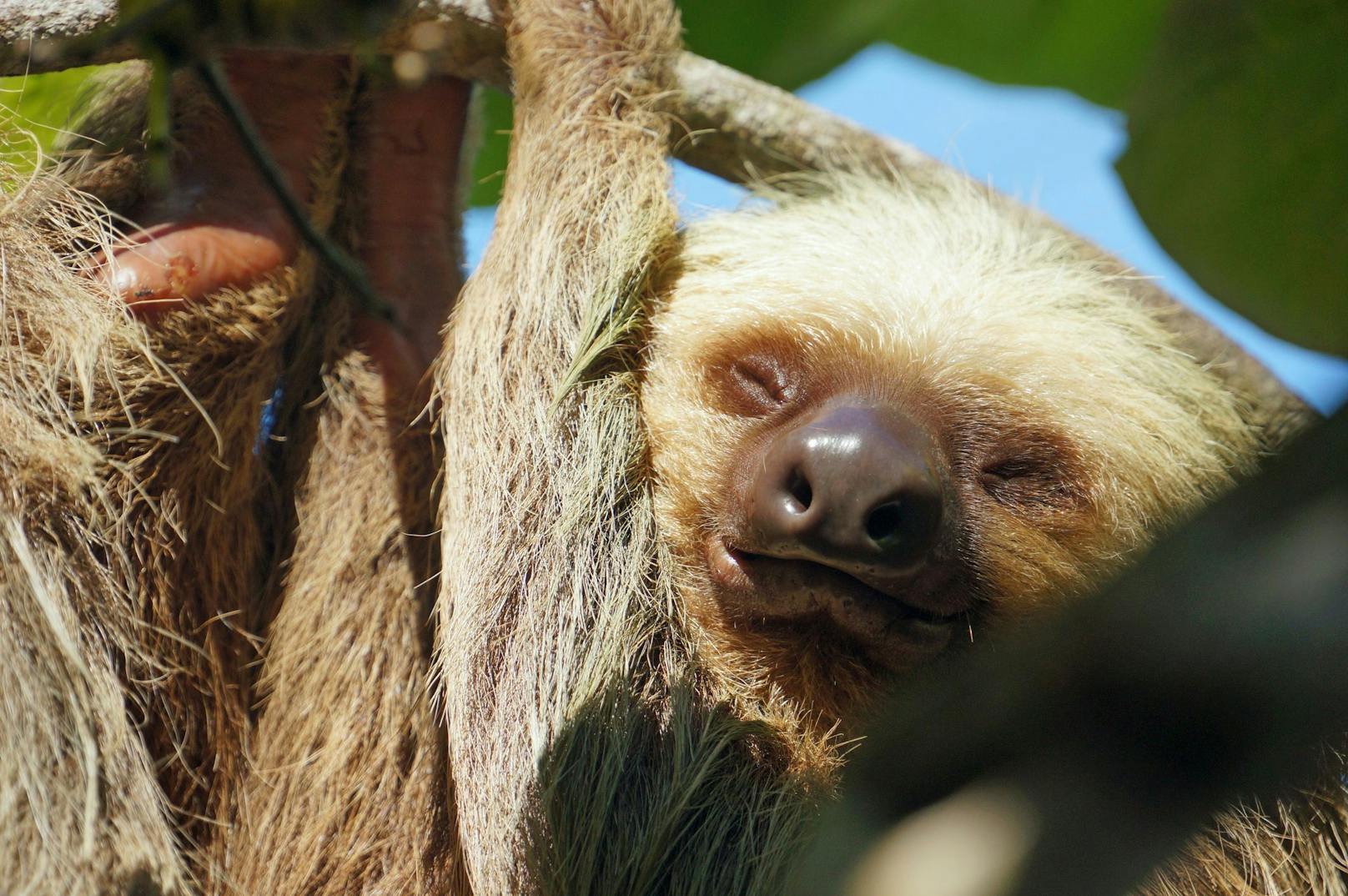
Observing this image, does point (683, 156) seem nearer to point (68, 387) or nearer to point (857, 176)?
point (857, 176)

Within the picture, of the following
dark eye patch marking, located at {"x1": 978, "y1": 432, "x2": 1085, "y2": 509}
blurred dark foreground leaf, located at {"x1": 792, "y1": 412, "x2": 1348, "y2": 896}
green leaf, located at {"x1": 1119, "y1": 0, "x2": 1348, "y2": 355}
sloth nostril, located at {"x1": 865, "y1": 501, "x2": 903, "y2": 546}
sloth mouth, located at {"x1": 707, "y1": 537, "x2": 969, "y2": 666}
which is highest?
blurred dark foreground leaf, located at {"x1": 792, "y1": 412, "x2": 1348, "y2": 896}

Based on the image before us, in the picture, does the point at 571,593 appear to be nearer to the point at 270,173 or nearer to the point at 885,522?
the point at 885,522

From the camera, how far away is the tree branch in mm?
4293

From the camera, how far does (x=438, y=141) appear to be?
468 cm

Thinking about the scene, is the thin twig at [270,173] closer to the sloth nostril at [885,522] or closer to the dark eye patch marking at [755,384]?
the sloth nostril at [885,522]

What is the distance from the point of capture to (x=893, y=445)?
3.26 m

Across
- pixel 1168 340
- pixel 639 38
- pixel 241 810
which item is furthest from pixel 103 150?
pixel 1168 340

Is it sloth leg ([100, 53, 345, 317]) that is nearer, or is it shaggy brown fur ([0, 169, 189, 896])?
shaggy brown fur ([0, 169, 189, 896])

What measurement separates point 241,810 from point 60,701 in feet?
3.10

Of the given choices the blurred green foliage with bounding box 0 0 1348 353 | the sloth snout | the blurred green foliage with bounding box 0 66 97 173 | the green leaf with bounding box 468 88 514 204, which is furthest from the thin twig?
the green leaf with bounding box 468 88 514 204

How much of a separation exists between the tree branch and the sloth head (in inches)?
20.9

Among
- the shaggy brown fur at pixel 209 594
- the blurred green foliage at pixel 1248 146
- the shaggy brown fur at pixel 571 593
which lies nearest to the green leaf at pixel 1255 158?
the blurred green foliage at pixel 1248 146

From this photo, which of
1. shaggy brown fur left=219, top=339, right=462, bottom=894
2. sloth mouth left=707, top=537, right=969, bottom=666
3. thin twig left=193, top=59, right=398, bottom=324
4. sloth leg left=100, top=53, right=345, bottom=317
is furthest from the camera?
shaggy brown fur left=219, top=339, right=462, bottom=894

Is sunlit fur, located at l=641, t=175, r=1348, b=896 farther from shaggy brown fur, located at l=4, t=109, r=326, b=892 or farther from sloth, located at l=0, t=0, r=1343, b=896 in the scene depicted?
shaggy brown fur, located at l=4, t=109, r=326, b=892
